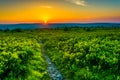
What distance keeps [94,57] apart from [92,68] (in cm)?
131

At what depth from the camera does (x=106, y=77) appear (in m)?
13.5

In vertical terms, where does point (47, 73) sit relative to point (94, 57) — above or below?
below

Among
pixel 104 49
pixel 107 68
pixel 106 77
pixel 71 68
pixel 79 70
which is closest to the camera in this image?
pixel 106 77

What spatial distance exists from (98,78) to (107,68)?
4.47 feet

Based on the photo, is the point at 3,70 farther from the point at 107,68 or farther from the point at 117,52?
the point at 117,52

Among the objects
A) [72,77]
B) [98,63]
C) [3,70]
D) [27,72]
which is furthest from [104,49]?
[3,70]

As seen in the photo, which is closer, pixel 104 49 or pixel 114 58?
pixel 114 58

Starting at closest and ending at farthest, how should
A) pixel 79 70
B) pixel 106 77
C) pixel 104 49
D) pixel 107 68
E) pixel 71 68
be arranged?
pixel 106 77 < pixel 107 68 < pixel 79 70 < pixel 71 68 < pixel 104 49

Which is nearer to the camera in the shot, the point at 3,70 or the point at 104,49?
the point at 3,70

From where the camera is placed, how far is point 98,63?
610 inches

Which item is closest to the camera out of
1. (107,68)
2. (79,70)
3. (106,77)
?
(106,77)

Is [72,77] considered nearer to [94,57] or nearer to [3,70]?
[94,57]

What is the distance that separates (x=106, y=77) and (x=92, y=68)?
6.78 ft

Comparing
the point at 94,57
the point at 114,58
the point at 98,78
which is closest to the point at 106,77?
the point at 98,78
